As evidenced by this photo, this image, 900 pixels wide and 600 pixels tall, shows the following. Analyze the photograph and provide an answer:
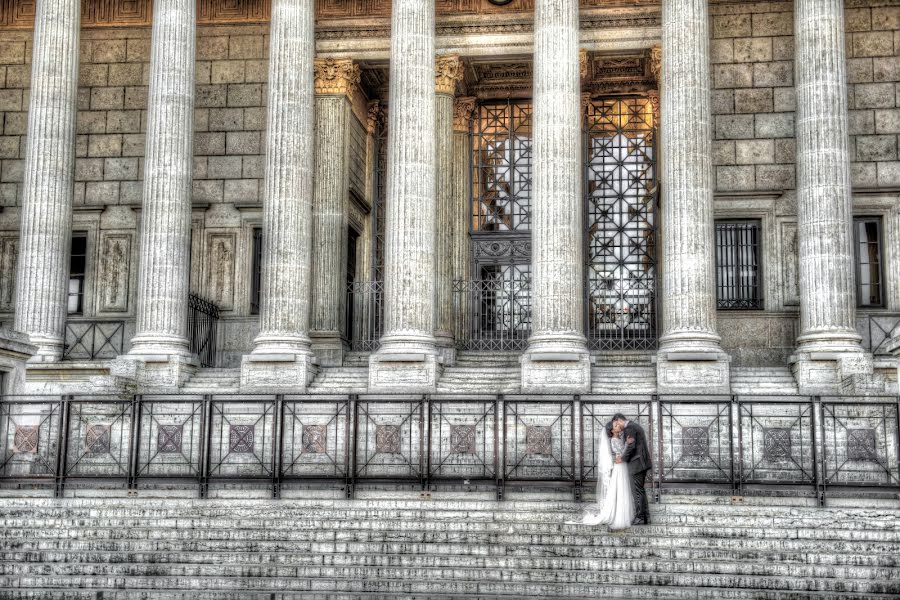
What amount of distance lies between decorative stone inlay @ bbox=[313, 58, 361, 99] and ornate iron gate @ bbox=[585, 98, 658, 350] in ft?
21.5

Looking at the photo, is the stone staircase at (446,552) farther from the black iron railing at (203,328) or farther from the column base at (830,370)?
the black iron railing at (203,328)

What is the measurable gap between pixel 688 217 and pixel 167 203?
11.4 meters

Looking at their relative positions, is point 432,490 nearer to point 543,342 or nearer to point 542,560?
point 542,560

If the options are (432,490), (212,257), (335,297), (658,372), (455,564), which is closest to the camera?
(455,564)

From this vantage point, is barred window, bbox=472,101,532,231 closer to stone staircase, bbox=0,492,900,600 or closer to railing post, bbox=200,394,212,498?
railing post, bbox=200,394,212,498

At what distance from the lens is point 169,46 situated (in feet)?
89.4

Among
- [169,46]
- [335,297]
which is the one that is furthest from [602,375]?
[169,46]

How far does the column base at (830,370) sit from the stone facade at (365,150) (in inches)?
120

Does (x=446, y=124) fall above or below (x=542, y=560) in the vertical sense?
above

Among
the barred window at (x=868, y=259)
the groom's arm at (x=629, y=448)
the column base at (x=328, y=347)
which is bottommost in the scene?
the groom's arm at (x=629, y=448)

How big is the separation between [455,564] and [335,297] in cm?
1430

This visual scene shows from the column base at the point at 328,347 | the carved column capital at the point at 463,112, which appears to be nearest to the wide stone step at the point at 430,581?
the column base at the point at 328,347

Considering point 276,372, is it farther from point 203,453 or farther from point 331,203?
point 203,453

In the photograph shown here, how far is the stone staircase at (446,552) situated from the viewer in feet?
50.0
